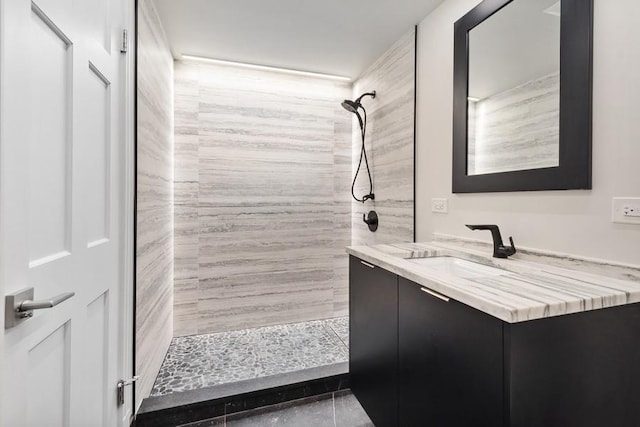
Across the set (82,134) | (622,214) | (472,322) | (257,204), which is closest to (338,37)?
(257,204)

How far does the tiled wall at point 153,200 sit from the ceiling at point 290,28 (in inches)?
8.5

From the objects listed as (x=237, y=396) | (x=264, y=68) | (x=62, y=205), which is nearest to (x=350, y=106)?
(x=264, y=68)

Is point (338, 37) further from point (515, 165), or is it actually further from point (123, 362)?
point (123, 362)

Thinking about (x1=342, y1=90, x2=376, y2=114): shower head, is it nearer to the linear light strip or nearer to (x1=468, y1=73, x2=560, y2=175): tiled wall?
the linear light strip

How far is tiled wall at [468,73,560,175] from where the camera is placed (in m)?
1.26

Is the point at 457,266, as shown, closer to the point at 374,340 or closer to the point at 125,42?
the point at 374,340

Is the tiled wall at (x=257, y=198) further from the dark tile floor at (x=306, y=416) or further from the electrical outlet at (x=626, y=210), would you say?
the electrical outlet at (x=626, y=210)

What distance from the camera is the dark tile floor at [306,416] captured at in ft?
5.36

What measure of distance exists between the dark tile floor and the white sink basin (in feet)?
3.03

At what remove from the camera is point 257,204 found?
2689mm

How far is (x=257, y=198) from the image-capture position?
2.69 m

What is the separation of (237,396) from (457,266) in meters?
1.41

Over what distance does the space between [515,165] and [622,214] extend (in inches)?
18.2

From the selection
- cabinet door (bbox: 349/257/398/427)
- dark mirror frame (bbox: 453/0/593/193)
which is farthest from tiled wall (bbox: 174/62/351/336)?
dark mirror frame (bbox: 453/0/593/193)
